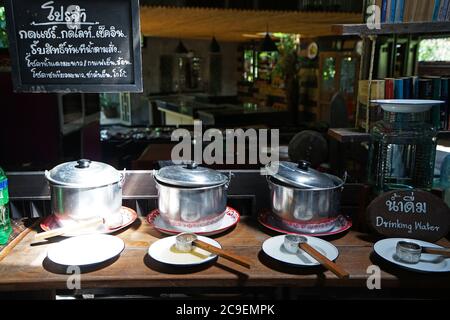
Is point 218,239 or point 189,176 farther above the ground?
point 189,176

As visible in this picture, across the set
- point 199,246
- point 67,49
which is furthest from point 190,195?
point 67,49

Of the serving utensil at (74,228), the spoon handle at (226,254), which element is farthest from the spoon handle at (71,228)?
the spoon handle at (226,254)

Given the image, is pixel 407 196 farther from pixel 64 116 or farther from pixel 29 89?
pixel 64 116

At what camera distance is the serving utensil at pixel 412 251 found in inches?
58.9

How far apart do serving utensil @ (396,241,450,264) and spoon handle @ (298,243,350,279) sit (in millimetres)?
251

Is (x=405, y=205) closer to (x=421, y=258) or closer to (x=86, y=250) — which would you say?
(x=421, y=258)

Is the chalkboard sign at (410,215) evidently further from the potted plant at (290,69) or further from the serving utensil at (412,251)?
the potted plant at (290,69)

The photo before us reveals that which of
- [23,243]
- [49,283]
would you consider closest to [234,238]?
[49,283]

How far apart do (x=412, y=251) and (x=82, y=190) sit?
4.29ft

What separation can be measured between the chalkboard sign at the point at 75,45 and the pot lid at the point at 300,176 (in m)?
0.77

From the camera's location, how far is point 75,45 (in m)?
1.89

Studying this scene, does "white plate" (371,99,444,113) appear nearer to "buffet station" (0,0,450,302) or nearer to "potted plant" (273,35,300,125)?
"buffet station" (0,0,450,302)

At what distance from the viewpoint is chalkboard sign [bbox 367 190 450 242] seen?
1.71 m

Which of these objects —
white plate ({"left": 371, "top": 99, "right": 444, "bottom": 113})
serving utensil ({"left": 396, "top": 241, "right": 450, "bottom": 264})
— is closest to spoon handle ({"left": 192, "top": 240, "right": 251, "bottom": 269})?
serving utensil ({"left": 396, "top": 241, "right": 450, "bottom": 264})
